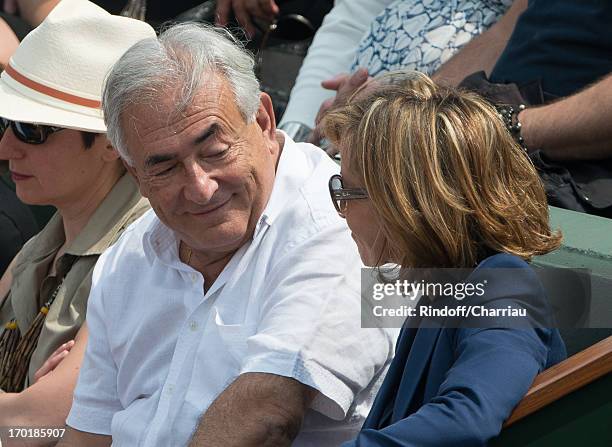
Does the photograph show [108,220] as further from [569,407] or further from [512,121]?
[569,407]

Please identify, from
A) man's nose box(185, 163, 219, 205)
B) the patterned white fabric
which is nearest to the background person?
the patterned white fabric

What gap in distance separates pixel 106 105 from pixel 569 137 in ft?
3.74

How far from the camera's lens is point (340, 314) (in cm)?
218

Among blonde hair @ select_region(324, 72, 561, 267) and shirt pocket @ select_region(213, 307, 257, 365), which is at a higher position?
blonde hair @ select_region(324, 72, 561, 267)

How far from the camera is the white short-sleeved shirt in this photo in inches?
84.8

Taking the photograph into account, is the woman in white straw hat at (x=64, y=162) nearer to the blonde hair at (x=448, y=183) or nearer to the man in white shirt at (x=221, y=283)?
the man in white shirt at (x=221, y=283)

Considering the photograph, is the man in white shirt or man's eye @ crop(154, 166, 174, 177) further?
man's eye @ crop(154, 166, 174, 177)

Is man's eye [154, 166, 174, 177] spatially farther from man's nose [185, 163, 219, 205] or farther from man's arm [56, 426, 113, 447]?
man's arm [56, 426, 113, 447]

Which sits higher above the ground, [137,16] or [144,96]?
[144,96]

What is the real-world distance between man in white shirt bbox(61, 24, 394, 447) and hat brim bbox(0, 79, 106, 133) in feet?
1.64

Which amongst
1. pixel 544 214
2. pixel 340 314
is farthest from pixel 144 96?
pixel 544 214

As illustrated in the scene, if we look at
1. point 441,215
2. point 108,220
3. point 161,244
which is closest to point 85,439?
point 161,244

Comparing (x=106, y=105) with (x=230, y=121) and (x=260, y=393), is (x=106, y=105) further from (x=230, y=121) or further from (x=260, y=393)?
(x=260, y=393)

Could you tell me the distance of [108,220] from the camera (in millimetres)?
3037
